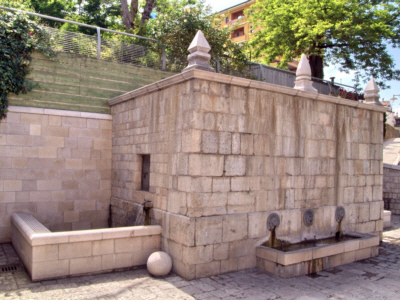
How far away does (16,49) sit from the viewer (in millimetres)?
9250

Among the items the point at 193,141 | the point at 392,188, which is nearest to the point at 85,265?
the point at 193,141

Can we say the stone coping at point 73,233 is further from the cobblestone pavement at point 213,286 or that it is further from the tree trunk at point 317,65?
the tree trunk at point 317,65

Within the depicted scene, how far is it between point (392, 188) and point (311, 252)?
10537 mm

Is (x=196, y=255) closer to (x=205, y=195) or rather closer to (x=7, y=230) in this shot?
(x=205, y=195)

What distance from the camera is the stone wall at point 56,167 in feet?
30.1

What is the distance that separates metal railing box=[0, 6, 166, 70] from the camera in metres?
10.2

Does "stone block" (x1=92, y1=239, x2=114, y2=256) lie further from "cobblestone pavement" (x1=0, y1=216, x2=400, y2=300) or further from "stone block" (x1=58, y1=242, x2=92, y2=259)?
"cobblestone pavement" (x1=0, y1=216, x2=400, y2=300)

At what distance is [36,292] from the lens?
602 cm

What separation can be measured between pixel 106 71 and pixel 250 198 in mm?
5819

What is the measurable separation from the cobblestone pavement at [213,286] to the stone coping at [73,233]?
0.70 metres

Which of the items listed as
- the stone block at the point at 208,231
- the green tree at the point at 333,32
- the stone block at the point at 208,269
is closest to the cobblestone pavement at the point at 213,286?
the stone block at the point at 208,269

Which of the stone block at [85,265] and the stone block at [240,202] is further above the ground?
the stone block at [240,202]

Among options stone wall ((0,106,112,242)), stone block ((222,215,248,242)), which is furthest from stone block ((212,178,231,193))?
stone wall ((0,106,112,242))

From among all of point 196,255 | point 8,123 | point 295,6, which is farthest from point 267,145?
point 295,6
